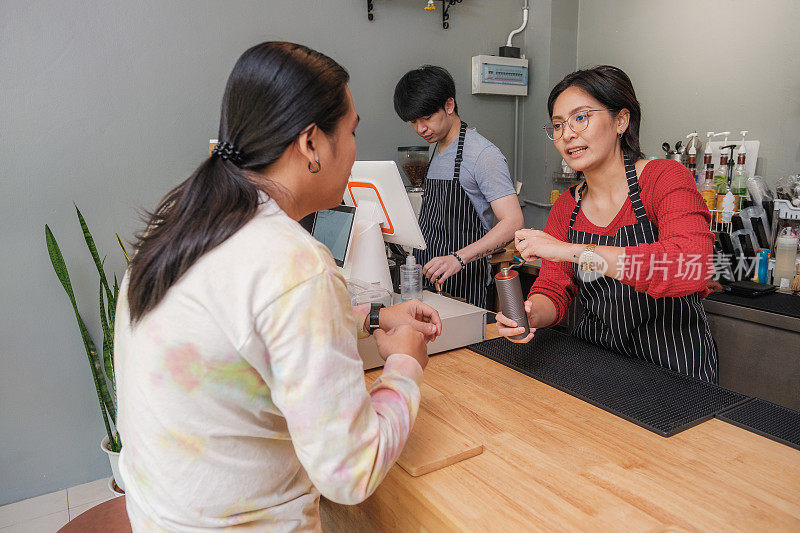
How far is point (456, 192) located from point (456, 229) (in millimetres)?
182

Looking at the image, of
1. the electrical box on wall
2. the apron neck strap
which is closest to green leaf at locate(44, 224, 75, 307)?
the apron neck strap

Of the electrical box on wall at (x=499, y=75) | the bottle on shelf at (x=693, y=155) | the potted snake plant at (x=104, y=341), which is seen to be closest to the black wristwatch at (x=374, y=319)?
the potted snake plant at (x=104, y=341)

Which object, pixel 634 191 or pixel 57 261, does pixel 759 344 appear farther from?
pixel 57 261

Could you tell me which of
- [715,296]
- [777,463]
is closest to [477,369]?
[777,463]

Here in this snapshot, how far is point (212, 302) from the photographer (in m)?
0.76

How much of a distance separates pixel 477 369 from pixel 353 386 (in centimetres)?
77

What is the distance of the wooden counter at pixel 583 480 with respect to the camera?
0.87m

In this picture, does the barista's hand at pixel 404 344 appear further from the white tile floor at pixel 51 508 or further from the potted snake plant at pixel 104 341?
the white tile floor at pixel 51 508

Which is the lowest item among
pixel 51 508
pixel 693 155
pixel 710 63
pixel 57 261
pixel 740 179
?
pixel 51 508

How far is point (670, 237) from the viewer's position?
1452mm

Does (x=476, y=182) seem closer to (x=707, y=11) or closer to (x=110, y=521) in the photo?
(x=707, y=11)

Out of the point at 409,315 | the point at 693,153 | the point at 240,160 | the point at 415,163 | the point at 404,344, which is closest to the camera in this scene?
the point at 240,160

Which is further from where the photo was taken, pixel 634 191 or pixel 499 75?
pixel 499 75

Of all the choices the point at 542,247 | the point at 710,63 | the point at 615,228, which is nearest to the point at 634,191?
the point at 615,228
